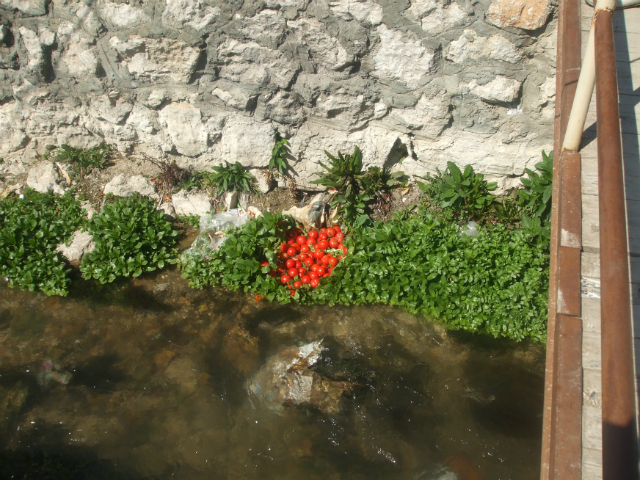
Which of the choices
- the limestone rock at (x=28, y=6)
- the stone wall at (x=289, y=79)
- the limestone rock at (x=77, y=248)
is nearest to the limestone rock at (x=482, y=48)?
the stone wall at (x=289, y=79)

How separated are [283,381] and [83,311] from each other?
2731 millimetres

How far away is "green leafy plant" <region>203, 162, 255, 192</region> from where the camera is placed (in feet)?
19.8

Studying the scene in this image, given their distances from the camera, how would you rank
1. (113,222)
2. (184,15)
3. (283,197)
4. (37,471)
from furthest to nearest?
(283,197) < (113,222) < (184,15) < (37,471)

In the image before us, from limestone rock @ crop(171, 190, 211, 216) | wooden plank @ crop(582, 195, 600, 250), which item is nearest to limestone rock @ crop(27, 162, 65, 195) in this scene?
limestone rock @ crop(171, 190, 211, 216)

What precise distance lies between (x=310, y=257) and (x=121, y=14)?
3.60m

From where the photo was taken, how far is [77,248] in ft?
19.0

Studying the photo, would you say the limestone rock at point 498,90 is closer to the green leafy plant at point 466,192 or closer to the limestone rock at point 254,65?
the green leafy plant at point 466,192

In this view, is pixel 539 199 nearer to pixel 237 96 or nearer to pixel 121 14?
pixel 237 96

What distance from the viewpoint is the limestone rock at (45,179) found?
20.7 ft

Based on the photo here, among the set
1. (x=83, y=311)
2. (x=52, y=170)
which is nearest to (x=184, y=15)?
(x=52, y=170)

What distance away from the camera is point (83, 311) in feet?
17.5

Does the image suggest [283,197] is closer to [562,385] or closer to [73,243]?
[73,243]

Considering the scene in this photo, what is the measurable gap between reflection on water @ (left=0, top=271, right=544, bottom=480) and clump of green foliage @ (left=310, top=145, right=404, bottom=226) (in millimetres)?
1327

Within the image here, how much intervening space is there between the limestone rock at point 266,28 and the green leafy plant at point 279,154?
1241mm
